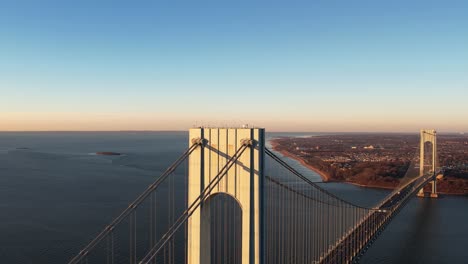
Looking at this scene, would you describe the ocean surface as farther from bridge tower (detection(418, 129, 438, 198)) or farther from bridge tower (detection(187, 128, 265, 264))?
bridge tower (detection(187, 128, 265, 264))

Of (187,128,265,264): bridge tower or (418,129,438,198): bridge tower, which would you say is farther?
(418,129,438,198): bridge tower

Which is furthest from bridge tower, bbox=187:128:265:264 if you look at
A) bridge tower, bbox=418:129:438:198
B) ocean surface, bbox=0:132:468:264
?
bridge tower, bbox=418:129:438:198

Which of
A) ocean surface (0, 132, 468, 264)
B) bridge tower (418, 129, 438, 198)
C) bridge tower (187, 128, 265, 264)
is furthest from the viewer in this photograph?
bridge tower (418, 129, 438, 198)

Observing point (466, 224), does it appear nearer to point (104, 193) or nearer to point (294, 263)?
point (294, 263)

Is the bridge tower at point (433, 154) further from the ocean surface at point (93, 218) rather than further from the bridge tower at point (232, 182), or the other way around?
the bridge tower at point (232, 182)

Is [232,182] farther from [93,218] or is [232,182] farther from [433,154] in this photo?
[433,154]

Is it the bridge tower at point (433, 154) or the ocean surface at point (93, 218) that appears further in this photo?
the bridge tower at point (433, 154)

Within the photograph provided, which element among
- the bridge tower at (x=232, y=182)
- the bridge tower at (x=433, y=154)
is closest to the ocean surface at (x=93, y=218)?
the bridge tower at (x=433, y=154)

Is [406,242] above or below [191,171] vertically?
below

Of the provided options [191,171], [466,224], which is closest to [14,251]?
[191,171]
